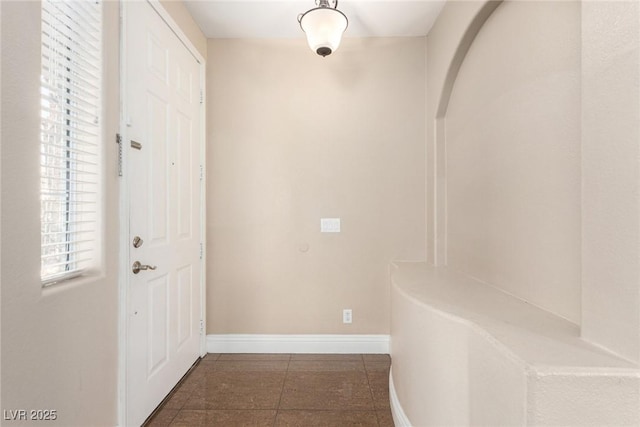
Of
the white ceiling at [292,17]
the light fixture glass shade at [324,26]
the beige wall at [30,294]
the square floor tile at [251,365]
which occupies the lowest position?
the square floor tile at [251,365]

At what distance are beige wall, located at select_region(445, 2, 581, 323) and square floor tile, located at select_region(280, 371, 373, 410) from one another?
112cm

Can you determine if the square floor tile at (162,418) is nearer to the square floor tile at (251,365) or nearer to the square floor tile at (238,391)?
the square floor tile at (238,391)

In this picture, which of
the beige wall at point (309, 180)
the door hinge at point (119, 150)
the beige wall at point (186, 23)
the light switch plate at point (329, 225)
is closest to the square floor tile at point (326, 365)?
the beige wall at point (309, 180)

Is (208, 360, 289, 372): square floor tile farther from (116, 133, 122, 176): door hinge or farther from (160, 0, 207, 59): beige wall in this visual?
(160, 0, 207, 59): beige wall

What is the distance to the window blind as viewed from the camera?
1.21 m

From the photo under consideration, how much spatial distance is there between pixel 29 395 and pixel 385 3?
2.89 meters

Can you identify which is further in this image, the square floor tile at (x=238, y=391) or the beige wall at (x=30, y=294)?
the square floor tile at (x=238, y=391)

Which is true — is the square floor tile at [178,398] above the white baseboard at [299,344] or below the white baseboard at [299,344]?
below

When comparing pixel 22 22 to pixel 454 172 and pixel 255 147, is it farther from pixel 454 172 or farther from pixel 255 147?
pixel 454 172

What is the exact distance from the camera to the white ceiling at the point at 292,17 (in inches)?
88.4

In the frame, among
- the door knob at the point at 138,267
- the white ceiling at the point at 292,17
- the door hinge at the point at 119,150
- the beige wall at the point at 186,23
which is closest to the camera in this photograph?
the door hinge at the point at 119,150

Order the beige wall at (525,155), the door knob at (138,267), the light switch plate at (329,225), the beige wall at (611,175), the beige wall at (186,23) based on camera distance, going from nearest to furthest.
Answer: the beige wall at (611,175) < the beige wall at (525,155) < the door knob at (138,267) < the beige wall at (186,23) < the light switch plate at (329,225)

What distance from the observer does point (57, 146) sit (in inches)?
48.7

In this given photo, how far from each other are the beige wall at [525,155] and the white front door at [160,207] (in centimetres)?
196
